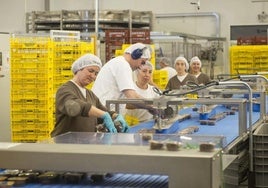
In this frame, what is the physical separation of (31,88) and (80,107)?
177 inches

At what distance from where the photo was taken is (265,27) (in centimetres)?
1417

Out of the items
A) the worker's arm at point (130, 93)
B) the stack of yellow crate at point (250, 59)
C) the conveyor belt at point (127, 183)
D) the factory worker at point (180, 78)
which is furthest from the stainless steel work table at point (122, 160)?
the stack of yellow crate at point (250, 59)

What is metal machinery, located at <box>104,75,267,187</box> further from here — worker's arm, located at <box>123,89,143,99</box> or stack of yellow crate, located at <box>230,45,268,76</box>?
stack of yellow crate, located at <box>230,45,268,76</box>

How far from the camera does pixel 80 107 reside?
325 cm

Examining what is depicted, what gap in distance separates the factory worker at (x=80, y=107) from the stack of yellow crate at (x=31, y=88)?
386 centimetres

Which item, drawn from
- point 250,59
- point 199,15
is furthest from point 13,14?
point 250,59

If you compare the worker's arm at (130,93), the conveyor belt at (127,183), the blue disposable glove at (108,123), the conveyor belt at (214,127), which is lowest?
the conveyor belt at (214,127)

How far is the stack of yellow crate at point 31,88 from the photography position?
24.7 feet

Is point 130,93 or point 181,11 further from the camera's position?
point 181,11

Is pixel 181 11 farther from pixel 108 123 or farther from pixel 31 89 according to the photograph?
pixel 108 123

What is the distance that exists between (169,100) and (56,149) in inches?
58.1

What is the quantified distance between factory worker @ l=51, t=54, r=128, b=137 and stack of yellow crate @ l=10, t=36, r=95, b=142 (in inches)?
152

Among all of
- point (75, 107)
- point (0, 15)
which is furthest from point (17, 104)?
point (0, 15)

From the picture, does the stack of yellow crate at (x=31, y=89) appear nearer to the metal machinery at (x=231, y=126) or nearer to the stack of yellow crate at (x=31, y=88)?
the stack of yellow crate at (x=31, y=88)
